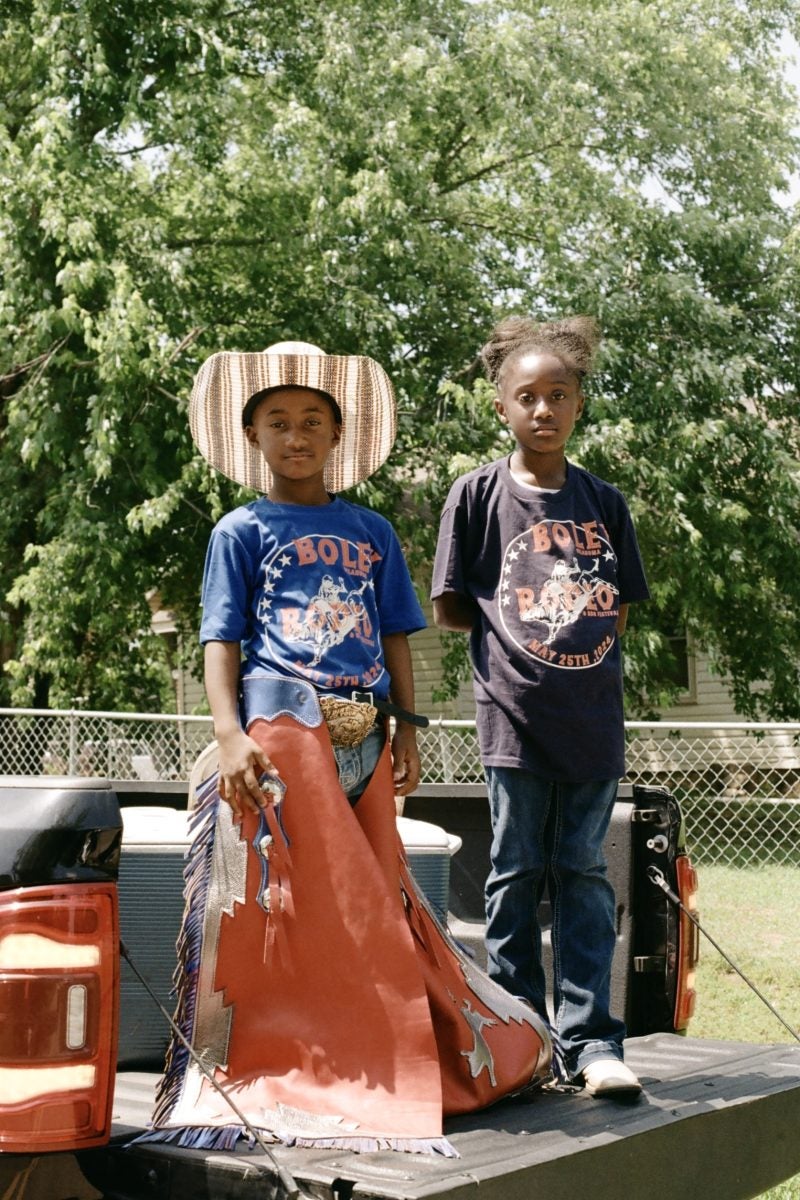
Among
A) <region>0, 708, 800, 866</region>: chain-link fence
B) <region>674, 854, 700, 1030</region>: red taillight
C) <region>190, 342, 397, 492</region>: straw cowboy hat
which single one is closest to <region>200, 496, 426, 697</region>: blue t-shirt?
<region>190, 342, 397, 492</region>: straw cowboy hat

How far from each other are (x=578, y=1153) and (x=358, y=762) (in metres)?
0.83

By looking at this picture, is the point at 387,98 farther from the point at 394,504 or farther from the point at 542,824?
the point at 542,824

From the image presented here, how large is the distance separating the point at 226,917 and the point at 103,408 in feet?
34.0

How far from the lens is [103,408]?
40.6 feet

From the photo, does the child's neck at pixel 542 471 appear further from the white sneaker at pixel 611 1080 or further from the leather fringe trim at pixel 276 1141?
the leather fringe trim at pixel 276 1141

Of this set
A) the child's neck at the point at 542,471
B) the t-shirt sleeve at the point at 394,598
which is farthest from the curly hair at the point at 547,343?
the t-shirt sleeve at the point at 394,598

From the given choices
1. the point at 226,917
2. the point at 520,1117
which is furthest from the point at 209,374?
the point at 520,1117

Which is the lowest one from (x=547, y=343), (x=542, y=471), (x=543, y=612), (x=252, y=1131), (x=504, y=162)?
(x=252, y=1131)

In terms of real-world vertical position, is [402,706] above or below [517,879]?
above

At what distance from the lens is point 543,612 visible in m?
3.10

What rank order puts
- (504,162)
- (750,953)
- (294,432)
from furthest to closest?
(504,162) → (750,953) → (294,432)

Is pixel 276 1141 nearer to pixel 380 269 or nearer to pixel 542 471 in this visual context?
pixel 542 471

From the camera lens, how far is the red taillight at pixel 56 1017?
72.9 inches

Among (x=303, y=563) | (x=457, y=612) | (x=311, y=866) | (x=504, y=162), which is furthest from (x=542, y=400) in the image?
(x=504, y=162)
